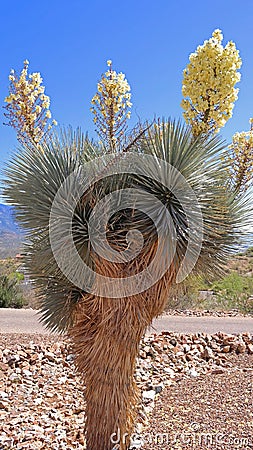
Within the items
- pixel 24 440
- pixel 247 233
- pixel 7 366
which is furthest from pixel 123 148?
pixel 7 366

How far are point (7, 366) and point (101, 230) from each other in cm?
361

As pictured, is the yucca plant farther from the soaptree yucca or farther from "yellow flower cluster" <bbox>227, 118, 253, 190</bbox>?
"yellow flower cluster" <bbox>227, 118, 253, 190</bbox>

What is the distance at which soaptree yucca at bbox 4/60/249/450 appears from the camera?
223 centimetres

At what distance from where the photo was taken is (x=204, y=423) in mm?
3264

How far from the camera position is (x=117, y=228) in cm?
232

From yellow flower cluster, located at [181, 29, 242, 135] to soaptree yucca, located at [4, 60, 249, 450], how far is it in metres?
0.72

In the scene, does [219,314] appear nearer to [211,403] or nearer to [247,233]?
Answer: [211,403]

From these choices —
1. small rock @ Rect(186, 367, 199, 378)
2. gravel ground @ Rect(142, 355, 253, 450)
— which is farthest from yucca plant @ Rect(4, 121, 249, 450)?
small rock @ Rect(186, 367, 199, 378)

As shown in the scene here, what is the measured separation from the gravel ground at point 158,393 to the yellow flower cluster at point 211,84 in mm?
1932

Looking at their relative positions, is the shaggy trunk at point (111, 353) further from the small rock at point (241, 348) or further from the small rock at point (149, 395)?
the small rock at point (241, 348)

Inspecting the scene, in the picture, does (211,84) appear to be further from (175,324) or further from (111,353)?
(175,324)

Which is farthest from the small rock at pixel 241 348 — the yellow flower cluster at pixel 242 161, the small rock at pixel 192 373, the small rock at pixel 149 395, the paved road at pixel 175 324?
the yellow flower cluster at pixel 242 161

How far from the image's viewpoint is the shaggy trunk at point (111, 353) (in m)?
2.46

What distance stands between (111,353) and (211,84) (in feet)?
6.08
